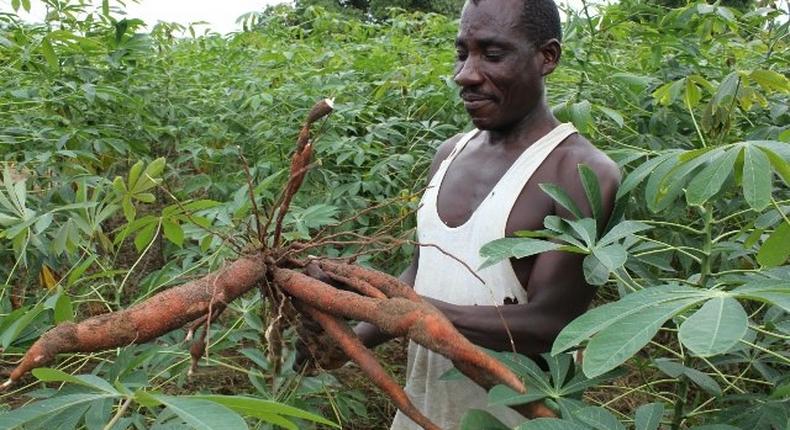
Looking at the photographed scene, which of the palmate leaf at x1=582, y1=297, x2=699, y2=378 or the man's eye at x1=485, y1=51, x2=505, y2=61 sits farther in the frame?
the man's eye at x1=485, y1=51, x2=505, y2=61

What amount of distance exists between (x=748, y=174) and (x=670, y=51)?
1527 mm

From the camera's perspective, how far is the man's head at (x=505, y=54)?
1.11m

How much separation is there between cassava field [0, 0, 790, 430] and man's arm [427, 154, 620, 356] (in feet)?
0.19

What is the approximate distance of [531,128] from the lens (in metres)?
1.19

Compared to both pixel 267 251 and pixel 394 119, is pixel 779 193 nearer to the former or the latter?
pixel 394 119

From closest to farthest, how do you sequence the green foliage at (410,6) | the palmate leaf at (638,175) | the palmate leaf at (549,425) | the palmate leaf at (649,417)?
the palmate leaf at (549,425), the palmate leaf at (649,417), the palmate leaf at (638,175), the green foliage at (410,6)

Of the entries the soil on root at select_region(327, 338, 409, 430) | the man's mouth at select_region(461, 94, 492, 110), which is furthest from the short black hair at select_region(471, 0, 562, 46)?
the soil on root at select_region(327, 338, 409, 430)

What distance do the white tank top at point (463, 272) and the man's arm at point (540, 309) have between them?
0.05m

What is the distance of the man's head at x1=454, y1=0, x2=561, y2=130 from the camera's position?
1.11m

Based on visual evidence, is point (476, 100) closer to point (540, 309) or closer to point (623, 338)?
point (540, 309)

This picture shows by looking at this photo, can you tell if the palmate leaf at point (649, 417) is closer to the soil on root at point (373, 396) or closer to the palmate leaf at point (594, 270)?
the palmate leaf at point (594, 270)

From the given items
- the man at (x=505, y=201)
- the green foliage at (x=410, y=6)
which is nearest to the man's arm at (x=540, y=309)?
the man at (x=505, y=201)

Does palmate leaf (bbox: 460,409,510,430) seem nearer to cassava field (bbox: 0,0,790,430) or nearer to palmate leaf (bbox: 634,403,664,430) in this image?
cassava field (bbox: 0,0,790,430)

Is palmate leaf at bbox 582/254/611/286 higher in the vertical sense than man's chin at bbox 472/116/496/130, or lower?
lower
